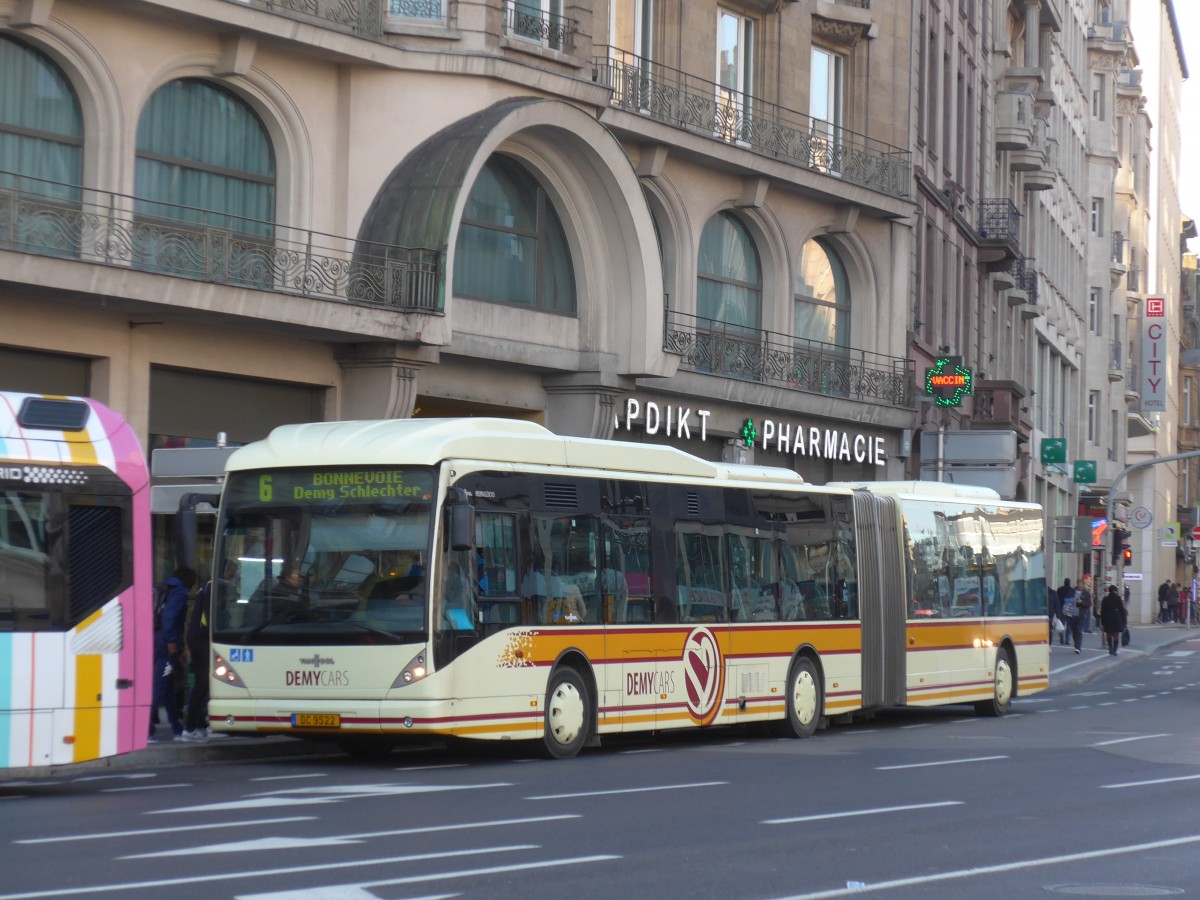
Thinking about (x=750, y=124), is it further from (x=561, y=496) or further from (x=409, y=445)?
(x=409, y=445)

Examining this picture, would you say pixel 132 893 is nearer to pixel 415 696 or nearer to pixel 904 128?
pixel 415 696

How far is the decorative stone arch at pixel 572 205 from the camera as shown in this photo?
89.0 ft

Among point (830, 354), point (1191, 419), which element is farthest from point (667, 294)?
Answer: point (1191, 419)

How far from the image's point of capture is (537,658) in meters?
17.7

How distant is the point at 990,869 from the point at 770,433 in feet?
85.6

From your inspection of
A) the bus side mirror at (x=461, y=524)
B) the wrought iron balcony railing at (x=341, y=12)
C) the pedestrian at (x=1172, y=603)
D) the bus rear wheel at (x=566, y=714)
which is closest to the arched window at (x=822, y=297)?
the wrought iron balcony railing at (x=341, y=12)

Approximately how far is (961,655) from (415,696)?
1149 centimetres

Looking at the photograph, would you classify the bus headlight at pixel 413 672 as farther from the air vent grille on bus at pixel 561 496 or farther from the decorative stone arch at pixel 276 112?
the decorative stone arch at pixel 276 112

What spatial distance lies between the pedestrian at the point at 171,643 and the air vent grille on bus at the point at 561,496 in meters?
3.20

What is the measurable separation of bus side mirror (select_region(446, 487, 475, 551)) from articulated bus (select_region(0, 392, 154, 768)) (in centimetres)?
254

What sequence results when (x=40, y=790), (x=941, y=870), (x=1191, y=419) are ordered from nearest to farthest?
(x=941, y=870) < (x=40, y=790) < (x=1191, y=419)

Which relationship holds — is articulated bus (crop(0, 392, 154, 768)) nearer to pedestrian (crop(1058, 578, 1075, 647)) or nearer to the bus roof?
the bus roof

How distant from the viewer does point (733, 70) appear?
118ft

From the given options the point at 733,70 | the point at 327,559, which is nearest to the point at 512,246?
the point at 733,70
